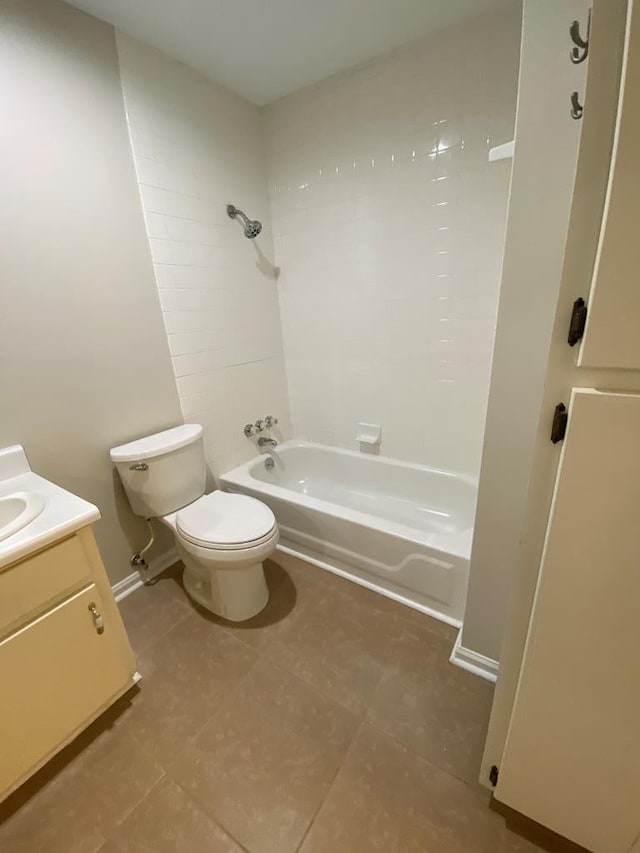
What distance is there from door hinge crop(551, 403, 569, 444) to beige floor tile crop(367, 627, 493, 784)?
1.05 metres

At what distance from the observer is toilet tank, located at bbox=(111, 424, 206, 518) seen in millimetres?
1512

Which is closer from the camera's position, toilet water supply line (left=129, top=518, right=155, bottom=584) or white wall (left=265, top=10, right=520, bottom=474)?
white wall (left=265, top=10, right=520, bottom=474)

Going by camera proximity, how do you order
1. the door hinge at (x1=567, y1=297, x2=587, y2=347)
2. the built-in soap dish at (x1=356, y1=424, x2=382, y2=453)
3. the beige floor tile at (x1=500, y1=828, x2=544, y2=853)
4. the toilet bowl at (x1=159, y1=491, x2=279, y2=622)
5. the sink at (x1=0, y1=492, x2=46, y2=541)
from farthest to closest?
the built-in soap dish at (x1=356, y1=424, x2=382, y2=453) < the toilet bowl at (x1=159, y1=491, x2=279, y2=622) < the sink at (x1=0, y1=492, x2=46, y2=541) < the beige floor tile at (x1=500, y1=828, x2=544, y2=853) < the door hinge at (x1=567, y1=297, x2=587, y2=347)

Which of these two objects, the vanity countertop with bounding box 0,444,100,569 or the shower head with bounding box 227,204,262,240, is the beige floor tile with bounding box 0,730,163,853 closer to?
the vanity countertop with bounding box 0,444,100,569

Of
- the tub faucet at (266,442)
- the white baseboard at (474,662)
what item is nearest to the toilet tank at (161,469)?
the tub faucet at (266,442)

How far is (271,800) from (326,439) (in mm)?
1775

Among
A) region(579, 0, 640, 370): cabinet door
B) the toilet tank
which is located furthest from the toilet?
region(579, 0, 640, 370): cabinet door

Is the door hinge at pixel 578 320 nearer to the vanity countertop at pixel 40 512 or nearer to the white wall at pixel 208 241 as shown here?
the vanity countertop at pixel 40 512

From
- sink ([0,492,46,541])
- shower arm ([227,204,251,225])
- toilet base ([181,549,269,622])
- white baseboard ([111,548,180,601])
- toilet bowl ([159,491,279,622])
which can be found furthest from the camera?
shower arm ([227,204,251,225])

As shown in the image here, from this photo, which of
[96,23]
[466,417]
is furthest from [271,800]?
[96,23]

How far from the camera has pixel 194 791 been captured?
3.24ft

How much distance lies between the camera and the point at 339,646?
1.39m

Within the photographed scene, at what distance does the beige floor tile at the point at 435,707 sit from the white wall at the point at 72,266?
1305 mm

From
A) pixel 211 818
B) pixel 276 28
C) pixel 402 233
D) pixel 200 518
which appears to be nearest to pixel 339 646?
pixel 211 818
